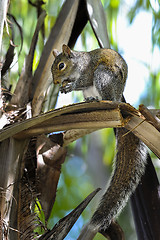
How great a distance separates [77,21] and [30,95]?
450 mm

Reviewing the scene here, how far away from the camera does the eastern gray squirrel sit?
1.07 metres

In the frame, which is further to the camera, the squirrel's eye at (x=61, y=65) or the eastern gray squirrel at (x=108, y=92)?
the squirrel's eye at (x=61, y=65)

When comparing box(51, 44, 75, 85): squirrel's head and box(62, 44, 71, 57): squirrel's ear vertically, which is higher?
box(62, 44, 71, 57): squirrel's ear

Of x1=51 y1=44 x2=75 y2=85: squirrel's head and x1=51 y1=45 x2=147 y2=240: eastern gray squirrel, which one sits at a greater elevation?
x1=51 y1=44 x2=75 y2=85: squirrel's head

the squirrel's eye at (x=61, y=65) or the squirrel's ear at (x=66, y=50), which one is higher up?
the squirrel's ear at (x=66, y=50)

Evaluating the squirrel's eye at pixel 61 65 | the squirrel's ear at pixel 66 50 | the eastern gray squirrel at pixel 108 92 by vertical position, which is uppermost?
the squirrel's ear at pixel 66 50

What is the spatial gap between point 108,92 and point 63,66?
9.9 inches

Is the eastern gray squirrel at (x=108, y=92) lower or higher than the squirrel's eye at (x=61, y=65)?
lower

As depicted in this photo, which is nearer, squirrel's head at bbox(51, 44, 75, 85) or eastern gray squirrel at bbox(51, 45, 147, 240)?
eastern gray squirrel at bbox(51, 45, 147, 240)

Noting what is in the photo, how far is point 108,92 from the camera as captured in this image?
1.27m

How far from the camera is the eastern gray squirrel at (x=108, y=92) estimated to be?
1.07m

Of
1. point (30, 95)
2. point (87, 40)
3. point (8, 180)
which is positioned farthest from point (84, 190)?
point (8, 180)

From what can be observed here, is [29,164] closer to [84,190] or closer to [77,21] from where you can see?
[77,21]

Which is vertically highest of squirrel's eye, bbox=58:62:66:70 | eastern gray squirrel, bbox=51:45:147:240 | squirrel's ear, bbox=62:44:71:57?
→ squirrel's ear, bbox=62:44:71:57
